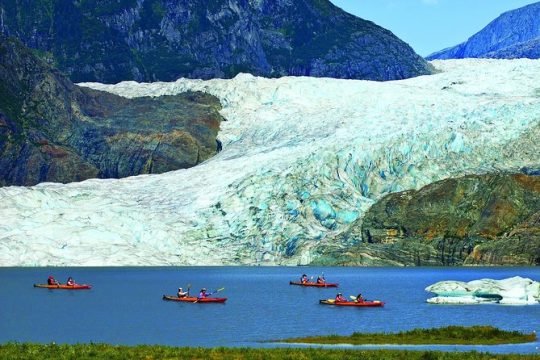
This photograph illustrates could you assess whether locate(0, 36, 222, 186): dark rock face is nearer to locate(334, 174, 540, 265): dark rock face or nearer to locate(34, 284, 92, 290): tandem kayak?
locate(334, 174, 540, 265): dark rock face

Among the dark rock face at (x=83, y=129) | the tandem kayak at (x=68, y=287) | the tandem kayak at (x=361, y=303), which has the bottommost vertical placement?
the tandem kayak at (x=361, y=303)

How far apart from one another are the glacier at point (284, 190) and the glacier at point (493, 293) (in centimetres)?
3572

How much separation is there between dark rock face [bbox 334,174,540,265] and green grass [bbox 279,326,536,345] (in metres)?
56.7

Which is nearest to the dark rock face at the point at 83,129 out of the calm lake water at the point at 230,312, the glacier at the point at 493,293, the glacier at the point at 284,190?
the glacier at the point at 284,190

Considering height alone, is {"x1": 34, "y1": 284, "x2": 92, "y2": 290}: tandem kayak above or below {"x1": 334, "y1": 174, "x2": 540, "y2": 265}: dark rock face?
below

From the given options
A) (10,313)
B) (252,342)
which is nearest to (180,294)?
(10,313)

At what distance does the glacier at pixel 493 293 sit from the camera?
66812 mm

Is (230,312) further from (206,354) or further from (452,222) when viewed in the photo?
(452,222)

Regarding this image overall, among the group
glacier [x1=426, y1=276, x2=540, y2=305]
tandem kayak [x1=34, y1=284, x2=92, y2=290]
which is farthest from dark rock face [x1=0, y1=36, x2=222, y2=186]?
glacier [x1=426, y1=276, x2=540, y2=305]

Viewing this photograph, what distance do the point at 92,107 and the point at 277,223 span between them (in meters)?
54.4

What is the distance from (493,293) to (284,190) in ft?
143

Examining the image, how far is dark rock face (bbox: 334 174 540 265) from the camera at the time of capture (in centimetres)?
10350

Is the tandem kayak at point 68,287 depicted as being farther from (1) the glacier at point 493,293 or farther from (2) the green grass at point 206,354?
(2) the green grass at point 206,354

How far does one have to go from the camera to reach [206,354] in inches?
1492
